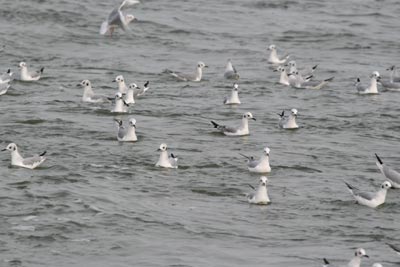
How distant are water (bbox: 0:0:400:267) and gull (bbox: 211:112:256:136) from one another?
0.74 feet

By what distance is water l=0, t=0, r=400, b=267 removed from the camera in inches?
674

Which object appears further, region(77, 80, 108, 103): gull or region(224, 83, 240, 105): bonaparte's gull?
region(224, 83, 240, 105): bonaparte's gull

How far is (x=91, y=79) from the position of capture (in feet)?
98.8

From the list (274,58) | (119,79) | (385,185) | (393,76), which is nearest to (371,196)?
(385,185)

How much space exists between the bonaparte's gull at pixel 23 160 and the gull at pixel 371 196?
5271mm

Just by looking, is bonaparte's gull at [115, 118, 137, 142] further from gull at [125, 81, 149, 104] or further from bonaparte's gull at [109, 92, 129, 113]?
gull at [125, 81, 149, 104]

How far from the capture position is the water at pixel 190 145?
17109 mm

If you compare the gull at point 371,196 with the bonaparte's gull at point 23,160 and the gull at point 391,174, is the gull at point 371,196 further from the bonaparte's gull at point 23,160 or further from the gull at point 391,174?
the bonaparte's gull at point 23,160

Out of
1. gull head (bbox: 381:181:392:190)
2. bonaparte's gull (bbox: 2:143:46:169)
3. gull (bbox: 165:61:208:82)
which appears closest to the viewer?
gull head (bbox: 381:181:392:190)

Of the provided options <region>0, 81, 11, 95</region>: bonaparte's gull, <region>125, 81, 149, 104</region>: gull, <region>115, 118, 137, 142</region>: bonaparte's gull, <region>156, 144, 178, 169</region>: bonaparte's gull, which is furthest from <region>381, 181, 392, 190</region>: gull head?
<region>0, 81, 11, 95</region>: bonaparte's gull

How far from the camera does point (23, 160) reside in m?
20.9

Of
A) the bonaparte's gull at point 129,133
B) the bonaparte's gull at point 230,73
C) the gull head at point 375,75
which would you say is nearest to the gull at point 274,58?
the bonaparte's gull at point 230,73

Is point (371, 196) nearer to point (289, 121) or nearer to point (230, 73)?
point (289, 121)

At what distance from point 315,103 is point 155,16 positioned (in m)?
13.1
